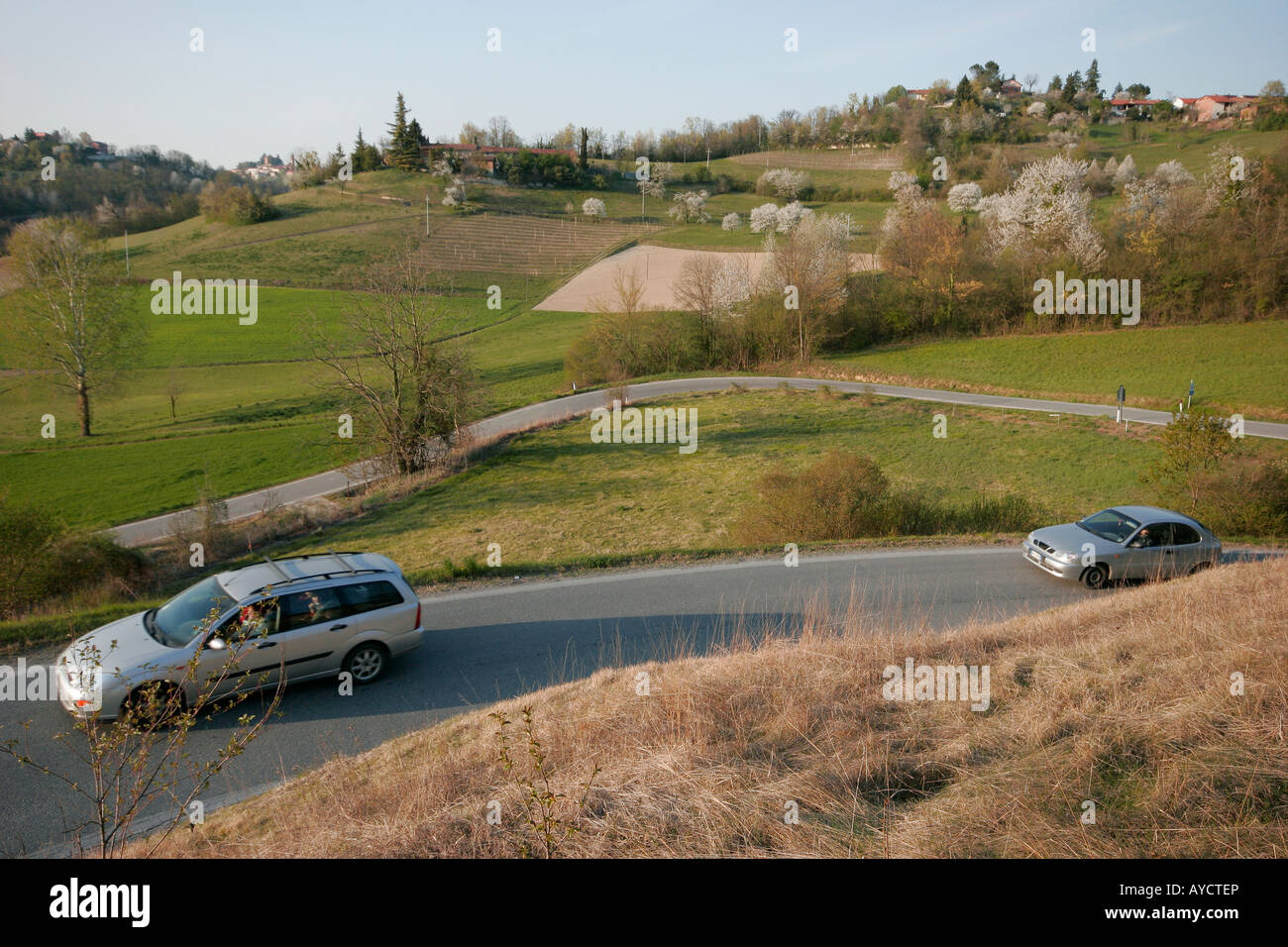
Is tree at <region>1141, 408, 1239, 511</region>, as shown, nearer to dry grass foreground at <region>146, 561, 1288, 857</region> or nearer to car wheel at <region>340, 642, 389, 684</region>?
dry grass foreground at <region>146, 561, 1288, 857</region>

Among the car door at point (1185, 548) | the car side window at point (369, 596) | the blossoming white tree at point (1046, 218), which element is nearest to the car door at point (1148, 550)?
the car door at point (1185, 548)

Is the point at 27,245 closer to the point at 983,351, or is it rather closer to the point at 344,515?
the point at 344,515

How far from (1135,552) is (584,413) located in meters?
31.1

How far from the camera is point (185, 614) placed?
10.0 metres

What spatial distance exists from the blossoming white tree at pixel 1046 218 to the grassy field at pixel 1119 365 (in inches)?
307

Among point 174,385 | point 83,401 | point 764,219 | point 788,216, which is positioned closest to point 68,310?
point 83,401

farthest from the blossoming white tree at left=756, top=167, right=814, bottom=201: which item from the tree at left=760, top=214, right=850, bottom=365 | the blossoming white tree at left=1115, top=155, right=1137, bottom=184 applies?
the tree at left=760, top=214, right=850, bottom=365

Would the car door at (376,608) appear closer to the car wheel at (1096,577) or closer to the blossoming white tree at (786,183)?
the car wheel at (1096,577)

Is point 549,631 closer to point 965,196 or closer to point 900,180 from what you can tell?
point 965,196

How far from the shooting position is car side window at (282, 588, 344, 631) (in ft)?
33.2

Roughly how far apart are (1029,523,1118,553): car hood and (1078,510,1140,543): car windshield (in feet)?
0.44

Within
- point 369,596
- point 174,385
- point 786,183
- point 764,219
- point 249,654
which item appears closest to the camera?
point 249,654
